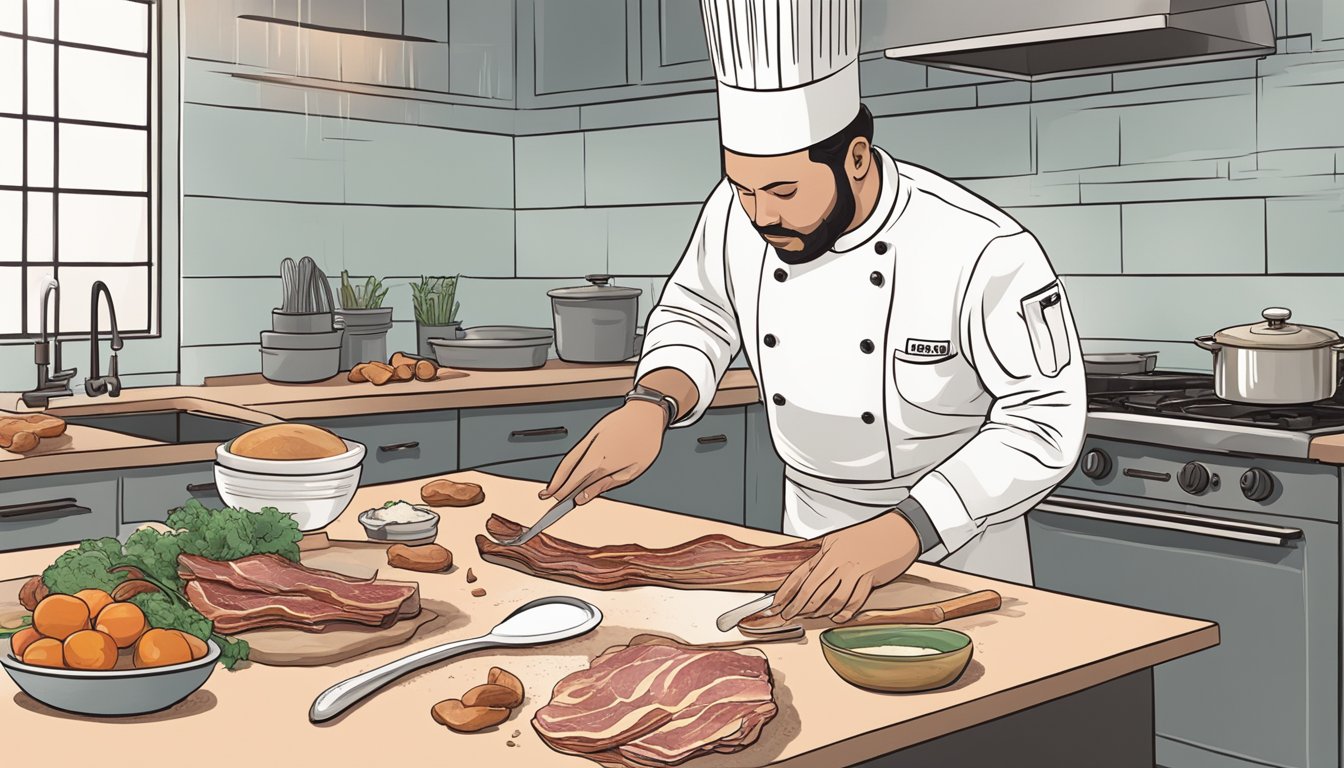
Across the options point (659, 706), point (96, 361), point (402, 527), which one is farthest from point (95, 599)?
point (96, 361)

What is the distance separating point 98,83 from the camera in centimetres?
369

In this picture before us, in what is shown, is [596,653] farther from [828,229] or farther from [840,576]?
[828,229]

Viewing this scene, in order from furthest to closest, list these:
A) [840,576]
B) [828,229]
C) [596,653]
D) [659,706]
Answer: [828,229] < [840,576] < [596,653] < [659,706]

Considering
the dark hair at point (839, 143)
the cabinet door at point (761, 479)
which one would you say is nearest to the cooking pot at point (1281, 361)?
the dark hair at point (839, 143)

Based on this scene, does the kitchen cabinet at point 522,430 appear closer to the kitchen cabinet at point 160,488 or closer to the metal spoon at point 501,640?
the kitchen cabinet at point 160,488

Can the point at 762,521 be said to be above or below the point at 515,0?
below

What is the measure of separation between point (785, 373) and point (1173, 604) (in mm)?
1039

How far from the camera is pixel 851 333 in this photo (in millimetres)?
2074

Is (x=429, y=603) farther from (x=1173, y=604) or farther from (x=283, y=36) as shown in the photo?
(x=283, y=36)

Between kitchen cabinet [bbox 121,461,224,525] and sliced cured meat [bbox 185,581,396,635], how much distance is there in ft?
4.98

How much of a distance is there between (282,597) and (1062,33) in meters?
2.18

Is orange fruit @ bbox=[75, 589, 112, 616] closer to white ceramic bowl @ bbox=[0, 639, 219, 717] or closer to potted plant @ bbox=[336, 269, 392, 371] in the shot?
white ceramic bowl @ bbox=[0, 639, 219, 717]

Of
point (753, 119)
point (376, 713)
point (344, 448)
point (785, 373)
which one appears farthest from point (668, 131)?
point (376, 713)

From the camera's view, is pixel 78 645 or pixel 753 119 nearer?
pixel 78 645
